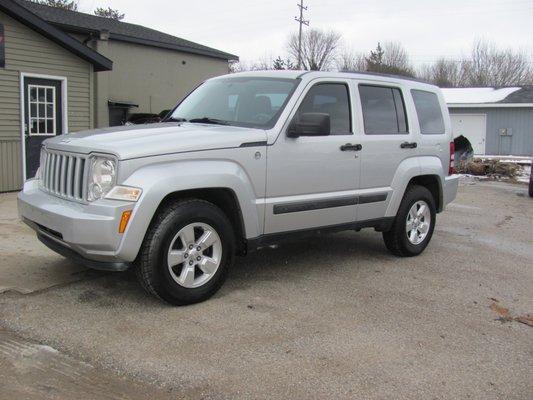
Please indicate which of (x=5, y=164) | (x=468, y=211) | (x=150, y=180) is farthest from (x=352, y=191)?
(x=5, y=164)

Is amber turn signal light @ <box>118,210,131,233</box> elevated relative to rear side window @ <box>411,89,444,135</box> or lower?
lower

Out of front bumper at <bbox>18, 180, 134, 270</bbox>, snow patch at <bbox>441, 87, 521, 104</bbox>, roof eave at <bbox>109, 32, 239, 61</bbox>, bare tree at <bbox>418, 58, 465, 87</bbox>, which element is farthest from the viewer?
bare tree at <bbox>418, 58, 465, 87</bbox>

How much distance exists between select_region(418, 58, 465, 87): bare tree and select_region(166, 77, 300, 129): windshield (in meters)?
55.4

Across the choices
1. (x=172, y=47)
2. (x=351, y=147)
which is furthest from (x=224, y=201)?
(x=172, y=47)

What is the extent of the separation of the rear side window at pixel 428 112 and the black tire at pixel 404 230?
0.73m

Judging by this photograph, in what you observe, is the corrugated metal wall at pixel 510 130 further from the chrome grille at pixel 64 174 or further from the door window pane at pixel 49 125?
the chrome grille at pixel 64 174

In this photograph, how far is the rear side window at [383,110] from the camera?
19.1ft

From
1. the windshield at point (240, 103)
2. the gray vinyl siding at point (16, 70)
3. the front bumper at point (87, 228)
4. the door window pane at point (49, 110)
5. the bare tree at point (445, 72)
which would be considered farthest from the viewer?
the bare tree at point (445, 72)

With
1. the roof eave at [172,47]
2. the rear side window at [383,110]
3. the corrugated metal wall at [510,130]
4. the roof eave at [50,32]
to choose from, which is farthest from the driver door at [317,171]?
the corrugated metal wall at [510,130]

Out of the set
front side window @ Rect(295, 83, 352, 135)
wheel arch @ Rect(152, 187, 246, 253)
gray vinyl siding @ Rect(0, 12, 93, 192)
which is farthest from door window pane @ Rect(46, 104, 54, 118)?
wheel arch @ Rect(152, 187, 246, 253)

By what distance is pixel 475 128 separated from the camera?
28.5 m

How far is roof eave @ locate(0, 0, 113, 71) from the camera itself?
32.2ft

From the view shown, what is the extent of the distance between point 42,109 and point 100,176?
763cm

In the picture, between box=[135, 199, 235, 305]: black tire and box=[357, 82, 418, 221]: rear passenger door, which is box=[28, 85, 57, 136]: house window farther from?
box=[135, 199, 235, 305]: black tire
